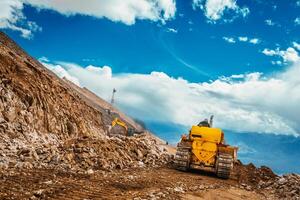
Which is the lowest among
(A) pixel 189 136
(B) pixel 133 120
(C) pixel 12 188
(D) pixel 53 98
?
(C) pixel 12 188

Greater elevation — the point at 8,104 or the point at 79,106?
the point at 79,106

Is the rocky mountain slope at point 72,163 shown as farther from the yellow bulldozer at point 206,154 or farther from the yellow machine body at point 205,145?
the yellow machine body at point 205,145

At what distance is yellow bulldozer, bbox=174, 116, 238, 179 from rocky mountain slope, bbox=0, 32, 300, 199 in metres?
0.57

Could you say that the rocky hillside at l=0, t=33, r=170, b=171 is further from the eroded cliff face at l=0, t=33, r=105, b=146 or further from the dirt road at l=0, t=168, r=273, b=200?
the dirt road at l=0, t=168, r=273, b=200

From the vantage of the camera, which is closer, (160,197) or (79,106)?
(160,197)

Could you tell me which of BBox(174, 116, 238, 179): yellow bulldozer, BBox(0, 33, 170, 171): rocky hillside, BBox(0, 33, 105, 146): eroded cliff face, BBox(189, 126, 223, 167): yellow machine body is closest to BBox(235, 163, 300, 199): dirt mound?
BBox(174, 116, 238, 179): yellow bulldozer

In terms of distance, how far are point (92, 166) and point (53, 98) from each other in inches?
681

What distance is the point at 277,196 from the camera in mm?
18922

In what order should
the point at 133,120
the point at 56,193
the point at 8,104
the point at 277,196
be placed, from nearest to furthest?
1. the point at 56,193
2. the point at 277,196
3. the point at 8,104
4. the point at 133,120

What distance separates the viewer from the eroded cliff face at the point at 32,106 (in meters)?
27.3

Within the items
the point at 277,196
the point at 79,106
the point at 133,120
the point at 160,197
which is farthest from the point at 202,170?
the point at 133,120

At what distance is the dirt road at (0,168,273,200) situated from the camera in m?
11.1

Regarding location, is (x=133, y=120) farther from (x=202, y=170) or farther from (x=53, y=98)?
(x=202, y=170)

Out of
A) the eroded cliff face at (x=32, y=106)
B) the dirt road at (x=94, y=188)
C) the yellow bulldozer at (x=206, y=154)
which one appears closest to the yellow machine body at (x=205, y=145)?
the yellow bulldozer at (x=206, y=154)
